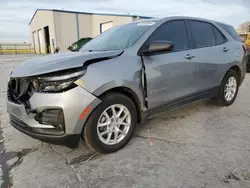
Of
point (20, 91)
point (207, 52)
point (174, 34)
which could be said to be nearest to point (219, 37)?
point (207, 52)

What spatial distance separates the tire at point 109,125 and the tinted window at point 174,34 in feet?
3.36

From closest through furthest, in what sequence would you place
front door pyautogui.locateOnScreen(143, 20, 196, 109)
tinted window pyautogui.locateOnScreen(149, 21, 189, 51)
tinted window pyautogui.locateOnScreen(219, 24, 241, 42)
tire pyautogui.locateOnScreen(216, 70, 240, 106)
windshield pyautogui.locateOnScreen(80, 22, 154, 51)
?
front door pyautogui.locateOnScreen(143, 20, 196, 109) → windshield pyautogui.locateOnScreen(80, 22, 154, 51) → tinted window pyautogui.locateOnScreen(149, 21, 189, 51) → tire pyautogui.locateOnScreen(216, 70, 240, 106) → tinted window pyautogui.locateOnScreen(219, 24, 241, 42)

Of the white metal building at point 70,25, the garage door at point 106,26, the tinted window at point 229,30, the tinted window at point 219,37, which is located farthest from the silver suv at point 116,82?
the white metal building at point 70,25

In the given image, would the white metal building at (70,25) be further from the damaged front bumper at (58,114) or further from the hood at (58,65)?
the damaged front bumper at (58,114)

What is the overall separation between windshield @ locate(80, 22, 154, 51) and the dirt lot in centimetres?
133

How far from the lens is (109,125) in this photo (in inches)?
105

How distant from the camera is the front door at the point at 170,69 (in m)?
2.88

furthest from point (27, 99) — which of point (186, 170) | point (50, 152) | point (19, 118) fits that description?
point (186, 170)

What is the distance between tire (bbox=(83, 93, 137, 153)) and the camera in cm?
244

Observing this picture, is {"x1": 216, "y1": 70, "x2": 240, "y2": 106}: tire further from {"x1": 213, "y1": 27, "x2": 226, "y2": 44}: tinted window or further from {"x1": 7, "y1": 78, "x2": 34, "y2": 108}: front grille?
{"x1": 7, "y1": 78, "x2": 34, "y2": 108}: front grille

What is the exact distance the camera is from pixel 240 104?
15.5ft

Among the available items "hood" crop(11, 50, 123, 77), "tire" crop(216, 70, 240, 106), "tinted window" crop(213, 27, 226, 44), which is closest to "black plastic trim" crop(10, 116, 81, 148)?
"hood" crop(11, 50, 123, 77)

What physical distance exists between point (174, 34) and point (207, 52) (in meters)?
0.77

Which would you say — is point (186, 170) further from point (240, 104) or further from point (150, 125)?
point (240, 104)
